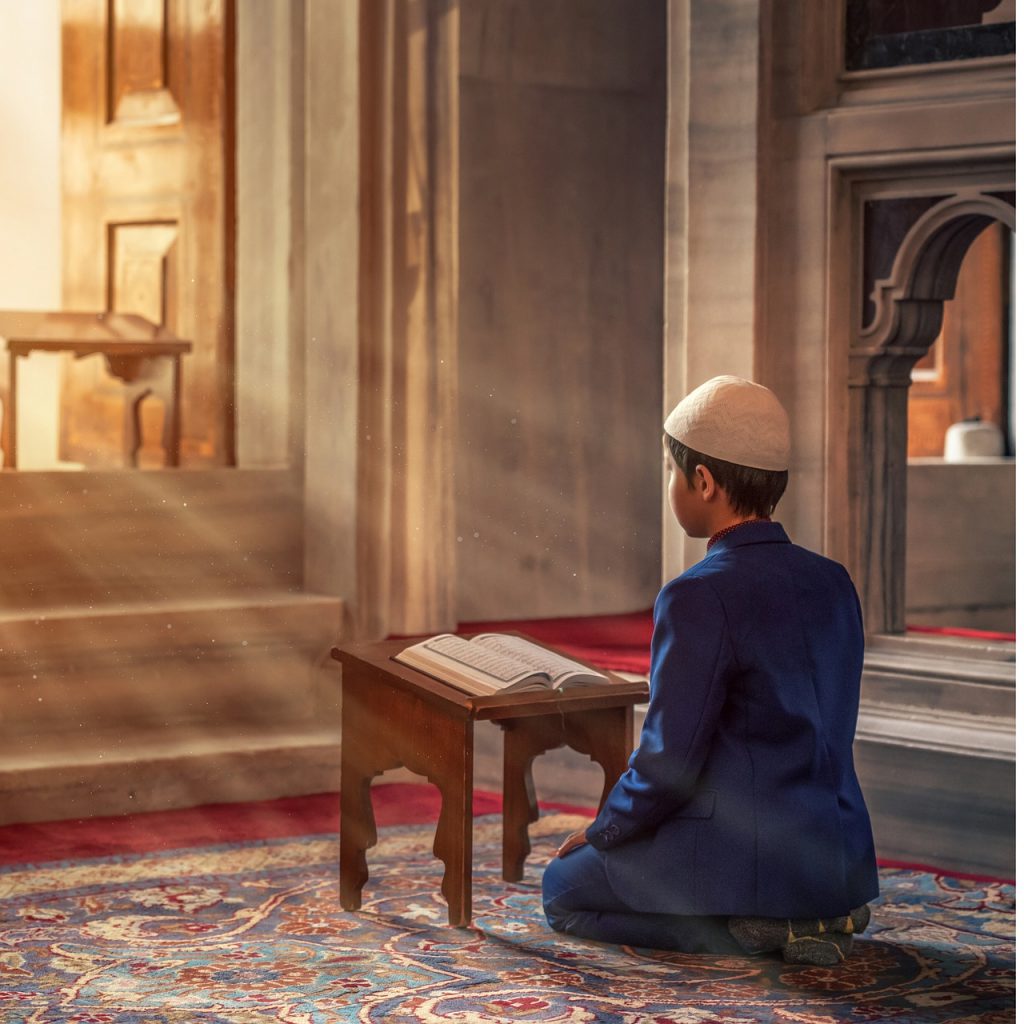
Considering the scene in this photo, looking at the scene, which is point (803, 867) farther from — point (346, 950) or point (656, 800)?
point (346, 950)

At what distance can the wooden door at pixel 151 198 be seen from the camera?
6.67 metres

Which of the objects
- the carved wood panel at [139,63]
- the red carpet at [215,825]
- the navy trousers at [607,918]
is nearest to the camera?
the navy trousers at [607,918]

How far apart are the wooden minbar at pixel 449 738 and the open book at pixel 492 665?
0.02m

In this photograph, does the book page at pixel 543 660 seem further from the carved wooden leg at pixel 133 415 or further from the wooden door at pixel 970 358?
the wooden door at pixel 970 358

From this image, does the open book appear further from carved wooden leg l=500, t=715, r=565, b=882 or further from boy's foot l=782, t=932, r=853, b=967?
boy's foot l=782, t=932, r=853, b=967

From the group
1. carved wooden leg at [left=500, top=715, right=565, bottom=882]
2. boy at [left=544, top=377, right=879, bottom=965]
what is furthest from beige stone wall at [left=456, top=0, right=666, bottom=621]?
boy at [left=544, top=377, right=879, bottom=965]

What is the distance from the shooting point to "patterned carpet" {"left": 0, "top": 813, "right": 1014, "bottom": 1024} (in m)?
3.49

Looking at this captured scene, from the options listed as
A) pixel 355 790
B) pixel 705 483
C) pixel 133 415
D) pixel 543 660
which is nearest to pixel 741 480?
pixel 705 483

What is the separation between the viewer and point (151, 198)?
271 inches

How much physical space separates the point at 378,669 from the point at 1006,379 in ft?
17.5

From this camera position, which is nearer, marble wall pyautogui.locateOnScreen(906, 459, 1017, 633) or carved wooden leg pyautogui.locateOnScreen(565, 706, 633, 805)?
carved wooden leg pyautogui.locateOnScreen(565, 706, 633, 805)

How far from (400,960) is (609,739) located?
72 centimetres

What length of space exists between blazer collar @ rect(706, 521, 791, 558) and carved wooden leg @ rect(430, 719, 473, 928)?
0.67 meters

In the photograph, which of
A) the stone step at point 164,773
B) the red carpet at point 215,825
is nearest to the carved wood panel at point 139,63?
the stone step at point 164,773
